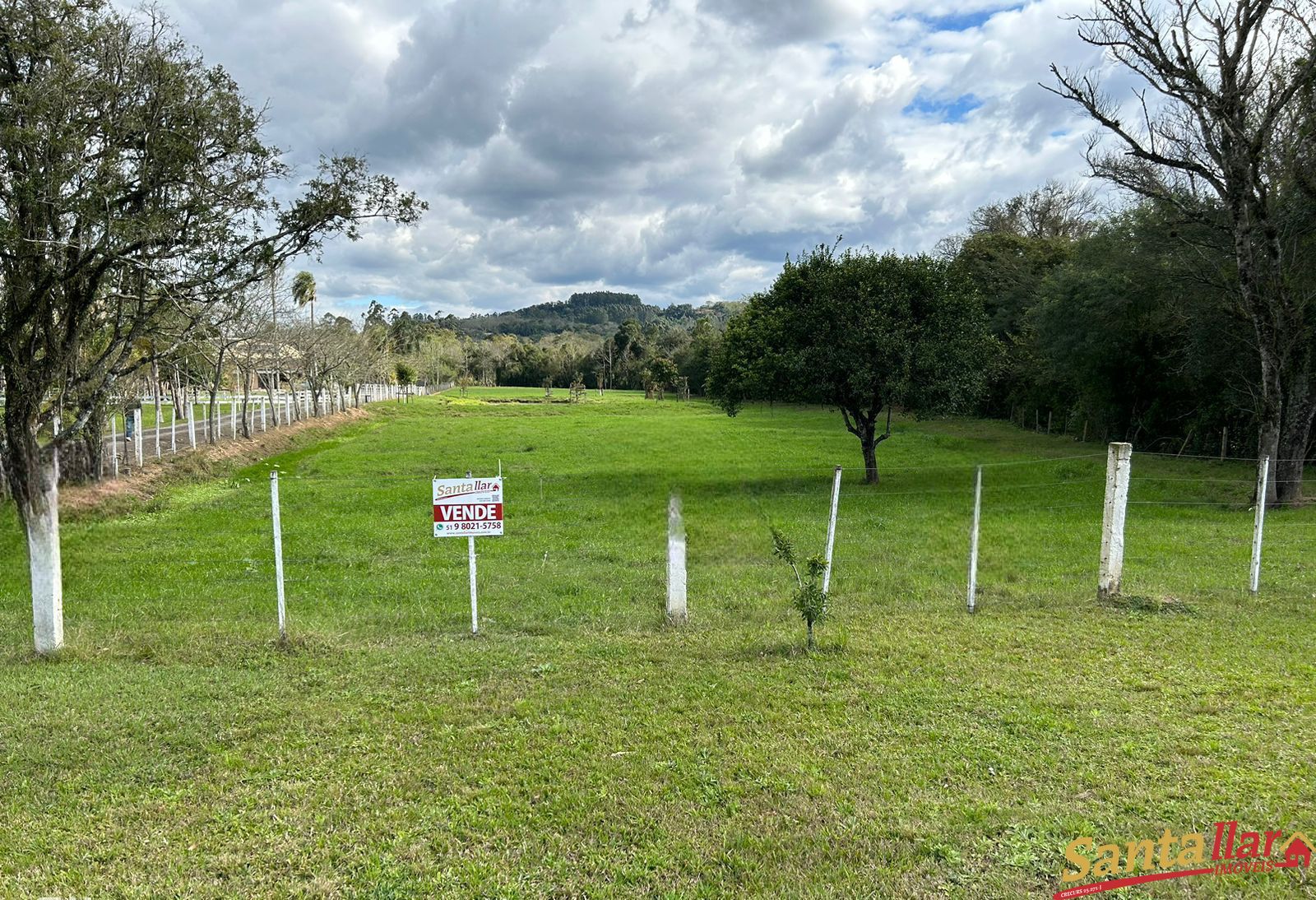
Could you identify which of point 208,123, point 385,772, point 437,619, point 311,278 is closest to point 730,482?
point 437,619

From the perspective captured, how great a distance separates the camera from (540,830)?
4020 mm

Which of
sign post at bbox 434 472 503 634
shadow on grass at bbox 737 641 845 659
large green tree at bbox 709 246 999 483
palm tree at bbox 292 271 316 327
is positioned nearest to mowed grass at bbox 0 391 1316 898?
shadow on grass at bbox 737 641 845 659

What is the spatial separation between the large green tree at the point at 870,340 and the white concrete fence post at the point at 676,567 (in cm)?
1307

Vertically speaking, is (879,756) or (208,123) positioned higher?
(208,123)

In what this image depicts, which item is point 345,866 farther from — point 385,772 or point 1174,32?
point 1174,32

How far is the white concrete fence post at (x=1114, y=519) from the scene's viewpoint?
8.20 m

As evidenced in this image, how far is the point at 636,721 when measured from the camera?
541 cm

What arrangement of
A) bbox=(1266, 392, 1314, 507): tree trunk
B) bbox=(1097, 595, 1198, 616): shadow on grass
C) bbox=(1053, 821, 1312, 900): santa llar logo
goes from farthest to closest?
1. bbox=(1266, 392, 1314, 507): tree trunk
2. bbox=(1097, 595, 1198, 616): shadow on grass
3. bbox=(1053, 821, 1312, 900): santa llar logo

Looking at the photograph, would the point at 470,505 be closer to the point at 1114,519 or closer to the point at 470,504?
the point at 470,504

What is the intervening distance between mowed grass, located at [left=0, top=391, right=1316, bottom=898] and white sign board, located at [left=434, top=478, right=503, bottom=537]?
45.6 inches

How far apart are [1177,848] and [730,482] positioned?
705 inches

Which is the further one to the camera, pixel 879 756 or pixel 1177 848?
pixel 879 756

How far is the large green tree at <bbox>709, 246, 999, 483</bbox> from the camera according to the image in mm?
19969

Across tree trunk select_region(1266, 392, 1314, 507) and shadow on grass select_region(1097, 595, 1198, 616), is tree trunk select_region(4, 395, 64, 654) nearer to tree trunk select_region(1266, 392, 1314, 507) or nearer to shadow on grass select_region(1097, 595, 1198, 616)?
shadow on grass select_region(1097, 595, 1198, 616)
